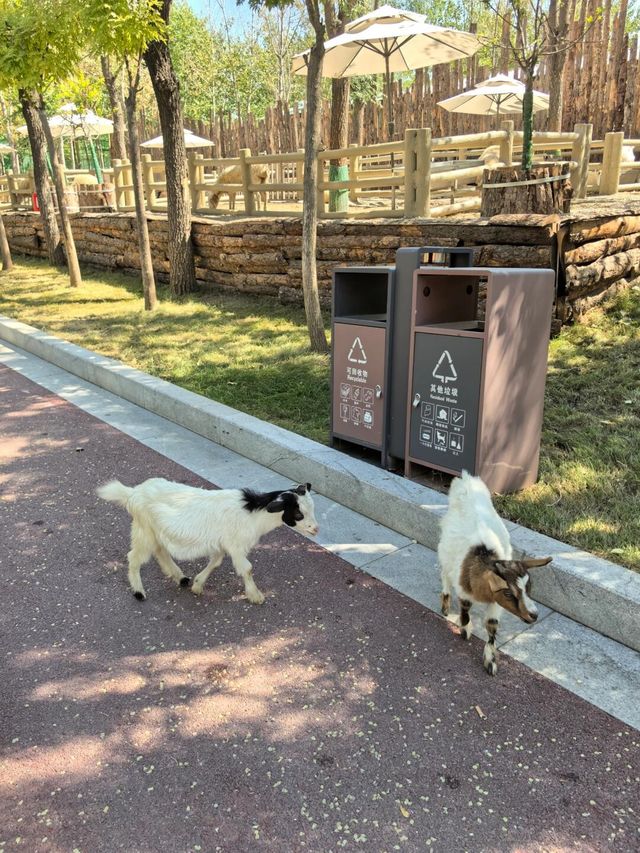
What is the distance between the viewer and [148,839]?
7.29ft

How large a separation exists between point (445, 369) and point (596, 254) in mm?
4378

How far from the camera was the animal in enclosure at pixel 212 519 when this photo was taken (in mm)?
3400

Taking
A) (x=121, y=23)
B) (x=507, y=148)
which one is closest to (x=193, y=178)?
(x=121, y=23)

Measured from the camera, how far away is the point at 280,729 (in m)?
2.70

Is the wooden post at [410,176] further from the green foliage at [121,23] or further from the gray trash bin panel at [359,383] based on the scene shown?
the gray trash bin panel at [359,383]

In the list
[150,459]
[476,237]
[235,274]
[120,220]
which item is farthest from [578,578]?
[120,220]

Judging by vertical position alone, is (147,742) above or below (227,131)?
below

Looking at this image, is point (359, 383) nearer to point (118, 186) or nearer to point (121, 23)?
point (121, 23)

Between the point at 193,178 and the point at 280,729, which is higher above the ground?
the point at 193,178

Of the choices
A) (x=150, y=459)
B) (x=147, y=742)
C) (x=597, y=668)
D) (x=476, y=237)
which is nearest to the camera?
(x=147, y=742)

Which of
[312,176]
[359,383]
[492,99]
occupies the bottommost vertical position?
[359,383]

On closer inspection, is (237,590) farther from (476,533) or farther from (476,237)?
(476,237)

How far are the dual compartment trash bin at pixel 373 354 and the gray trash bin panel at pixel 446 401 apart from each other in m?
0.22

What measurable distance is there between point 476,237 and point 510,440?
13.8 ft
